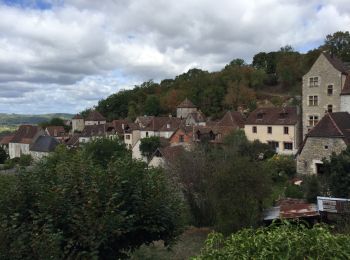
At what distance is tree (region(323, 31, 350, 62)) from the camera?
79125mm

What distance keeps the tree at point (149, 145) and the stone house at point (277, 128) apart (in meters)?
13.7

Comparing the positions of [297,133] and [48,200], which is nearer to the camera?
[48,200]

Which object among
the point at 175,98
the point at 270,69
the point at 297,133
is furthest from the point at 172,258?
the point at 270,69

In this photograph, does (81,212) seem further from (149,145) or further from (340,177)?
(149,145)

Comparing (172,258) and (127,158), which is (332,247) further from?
(172,258)

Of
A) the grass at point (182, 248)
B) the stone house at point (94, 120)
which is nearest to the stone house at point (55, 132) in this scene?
the stone house at point (94, 120)

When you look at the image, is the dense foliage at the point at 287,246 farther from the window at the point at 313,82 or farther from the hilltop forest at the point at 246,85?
the hilltop forest at the point at 246,85

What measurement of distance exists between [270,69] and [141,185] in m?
101

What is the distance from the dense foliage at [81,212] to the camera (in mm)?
9719

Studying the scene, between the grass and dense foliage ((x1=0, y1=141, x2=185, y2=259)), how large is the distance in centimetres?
315

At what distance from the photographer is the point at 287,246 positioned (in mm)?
3771

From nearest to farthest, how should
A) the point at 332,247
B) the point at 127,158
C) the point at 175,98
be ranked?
the point at 332,247 < the point at 127,158 < the point at 175,98

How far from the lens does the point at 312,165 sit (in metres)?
32.7

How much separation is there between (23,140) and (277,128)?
58.4 m
